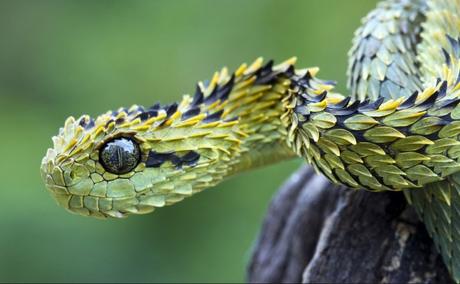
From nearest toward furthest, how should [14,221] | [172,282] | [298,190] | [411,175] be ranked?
[411,175] → [298,190] → [14,221] → [172,282]

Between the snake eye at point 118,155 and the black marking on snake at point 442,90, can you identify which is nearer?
the black marking on snake at point 442,90

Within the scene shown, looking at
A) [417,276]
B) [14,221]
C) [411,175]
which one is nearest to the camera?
[411,175]

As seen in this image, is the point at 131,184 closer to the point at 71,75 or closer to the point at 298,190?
the point at 298,190

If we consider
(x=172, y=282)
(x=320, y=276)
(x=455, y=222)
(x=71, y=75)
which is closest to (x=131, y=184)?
(x=320, y=276)

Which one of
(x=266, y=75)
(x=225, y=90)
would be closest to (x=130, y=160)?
(x=225, y=90)

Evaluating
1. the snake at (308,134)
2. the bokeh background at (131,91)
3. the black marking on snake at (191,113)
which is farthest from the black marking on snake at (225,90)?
the bokeh background at (131,91)

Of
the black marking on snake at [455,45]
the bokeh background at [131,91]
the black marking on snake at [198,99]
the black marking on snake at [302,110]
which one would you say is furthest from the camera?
the bokeh background at [131,91]

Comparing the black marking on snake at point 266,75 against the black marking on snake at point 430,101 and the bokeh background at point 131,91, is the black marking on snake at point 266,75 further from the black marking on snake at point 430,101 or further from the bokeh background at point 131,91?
the bokeh background at point 131,91

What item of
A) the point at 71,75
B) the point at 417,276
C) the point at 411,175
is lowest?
the point at 417,276
